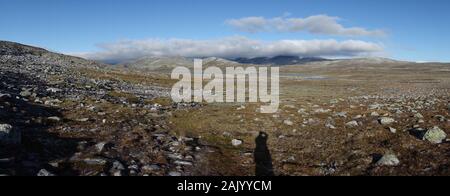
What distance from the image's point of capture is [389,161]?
444 inches

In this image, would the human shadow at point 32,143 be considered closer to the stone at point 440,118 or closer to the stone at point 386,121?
the stone at point 386,121

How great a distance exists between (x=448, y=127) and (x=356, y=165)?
6412mm

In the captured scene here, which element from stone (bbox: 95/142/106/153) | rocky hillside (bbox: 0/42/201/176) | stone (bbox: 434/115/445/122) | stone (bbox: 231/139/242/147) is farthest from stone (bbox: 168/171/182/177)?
stone (bbox: 434/115/445/122)

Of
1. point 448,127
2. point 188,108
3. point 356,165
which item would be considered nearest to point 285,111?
point 188,108

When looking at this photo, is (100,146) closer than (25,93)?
Yes

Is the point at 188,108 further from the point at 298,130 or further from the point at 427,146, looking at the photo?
the point at 427,146

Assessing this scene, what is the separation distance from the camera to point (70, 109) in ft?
63.7

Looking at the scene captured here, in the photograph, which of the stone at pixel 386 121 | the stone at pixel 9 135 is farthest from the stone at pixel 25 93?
the stone at pixel 386 121

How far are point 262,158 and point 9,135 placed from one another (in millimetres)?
7884

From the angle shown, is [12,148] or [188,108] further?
[188,108]

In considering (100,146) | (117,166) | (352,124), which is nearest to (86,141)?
(100,146)

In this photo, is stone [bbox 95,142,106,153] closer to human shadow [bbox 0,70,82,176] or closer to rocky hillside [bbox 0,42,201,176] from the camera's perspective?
rocky hillside [bbox 0,42,201,176]

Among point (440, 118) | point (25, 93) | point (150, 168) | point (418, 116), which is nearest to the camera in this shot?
point (150, 168)

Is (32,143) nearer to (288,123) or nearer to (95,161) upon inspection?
(95,161)
